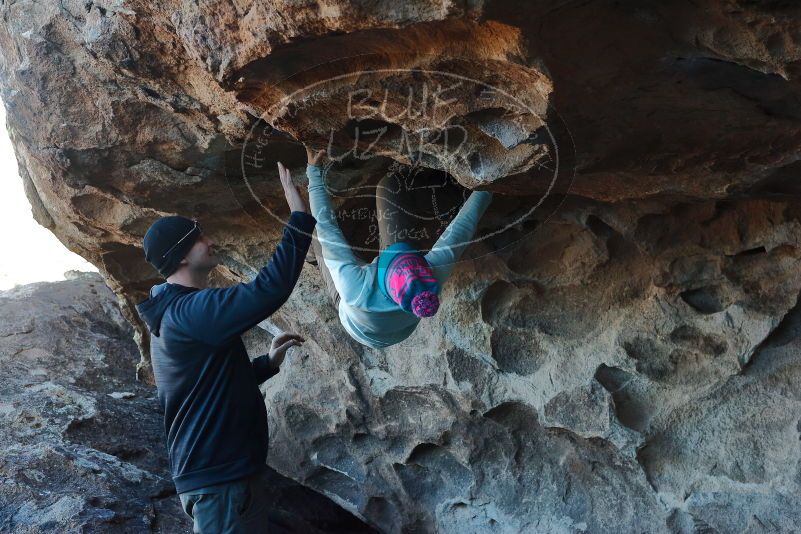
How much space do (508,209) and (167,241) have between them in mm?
795

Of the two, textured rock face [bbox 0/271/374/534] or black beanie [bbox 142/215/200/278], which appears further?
textured rock face [bbox 0/271/374/534]

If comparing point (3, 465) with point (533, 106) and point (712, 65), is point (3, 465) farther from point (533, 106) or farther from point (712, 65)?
point (712, 65)

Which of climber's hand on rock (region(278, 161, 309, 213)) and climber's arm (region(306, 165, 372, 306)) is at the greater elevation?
climber's hand on rock (region(278, 161, 309, 213))

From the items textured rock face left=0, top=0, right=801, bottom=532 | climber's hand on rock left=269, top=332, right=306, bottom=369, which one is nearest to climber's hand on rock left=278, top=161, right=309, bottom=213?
textured rock face left=0, top=0, right=801, bottom=532

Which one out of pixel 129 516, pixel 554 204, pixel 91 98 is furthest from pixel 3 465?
pixel 554 204

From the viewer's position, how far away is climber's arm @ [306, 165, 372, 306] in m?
1.62

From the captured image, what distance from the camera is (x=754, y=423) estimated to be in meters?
1.83

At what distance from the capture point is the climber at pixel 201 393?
168 cm

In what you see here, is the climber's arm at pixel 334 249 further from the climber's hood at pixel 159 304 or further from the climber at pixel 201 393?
the climber's hood at pixel 159 304

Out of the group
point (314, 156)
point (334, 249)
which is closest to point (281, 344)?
point (334, 249)

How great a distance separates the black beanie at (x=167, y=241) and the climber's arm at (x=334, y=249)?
0.28m

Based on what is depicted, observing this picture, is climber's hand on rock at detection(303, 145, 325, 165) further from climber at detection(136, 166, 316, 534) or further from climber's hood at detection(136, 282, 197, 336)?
climber's hood at detection(136, 282, 197, 336)

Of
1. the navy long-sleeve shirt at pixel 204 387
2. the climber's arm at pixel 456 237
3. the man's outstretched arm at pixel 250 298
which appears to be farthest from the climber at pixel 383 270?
the navy long-sleeve shirt at pixel 204 387

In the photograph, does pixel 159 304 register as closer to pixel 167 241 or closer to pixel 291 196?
pixel 167 241
